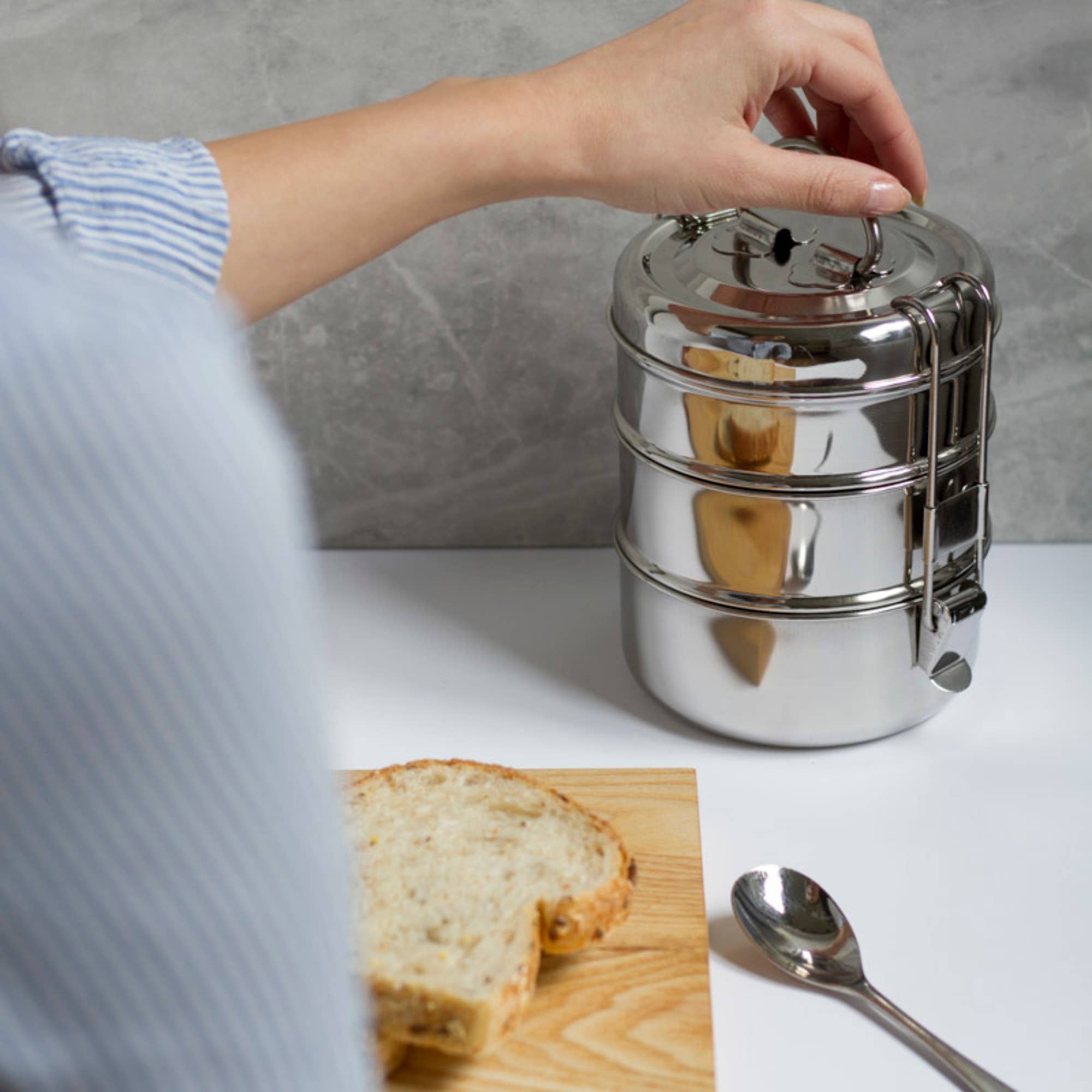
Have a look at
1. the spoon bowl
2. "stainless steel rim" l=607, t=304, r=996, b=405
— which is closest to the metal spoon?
the spoon bowl

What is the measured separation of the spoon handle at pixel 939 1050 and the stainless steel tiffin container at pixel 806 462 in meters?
0.19

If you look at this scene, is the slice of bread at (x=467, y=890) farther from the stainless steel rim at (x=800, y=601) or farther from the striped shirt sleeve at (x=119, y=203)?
the striped shirt sleeve at (x=119, y=203)

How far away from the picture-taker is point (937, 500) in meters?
0.72

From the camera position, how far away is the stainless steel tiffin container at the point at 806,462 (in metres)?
0.68

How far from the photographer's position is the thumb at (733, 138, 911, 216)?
2.19ft

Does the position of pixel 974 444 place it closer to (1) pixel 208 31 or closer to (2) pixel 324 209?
(2) pixel 324 209

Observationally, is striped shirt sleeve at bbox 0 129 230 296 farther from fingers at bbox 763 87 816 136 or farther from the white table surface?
fingers at bbox 763 87 816 136

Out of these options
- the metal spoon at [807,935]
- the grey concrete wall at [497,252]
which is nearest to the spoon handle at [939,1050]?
the metal spoon at [807,935]

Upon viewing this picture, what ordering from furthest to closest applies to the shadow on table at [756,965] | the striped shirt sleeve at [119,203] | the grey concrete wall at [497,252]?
1. the grey concrete wall at [497,252]
2. the shadow on table at [756,965]
3. the striped shirt sleeve at [119,203]

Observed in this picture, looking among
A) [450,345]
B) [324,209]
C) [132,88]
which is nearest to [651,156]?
[324,209]

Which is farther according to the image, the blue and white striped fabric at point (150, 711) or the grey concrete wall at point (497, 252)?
the grey concrete wall at point (497, 252)

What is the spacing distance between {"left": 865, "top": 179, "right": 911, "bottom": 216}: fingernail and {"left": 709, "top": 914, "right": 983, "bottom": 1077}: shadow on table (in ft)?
1.26

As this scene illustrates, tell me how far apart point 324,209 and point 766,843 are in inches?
16.7

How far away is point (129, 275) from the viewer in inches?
9.1
